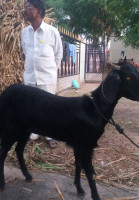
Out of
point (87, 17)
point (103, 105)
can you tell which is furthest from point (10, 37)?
point (87, 17)

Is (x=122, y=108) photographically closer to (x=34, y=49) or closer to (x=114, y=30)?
(x=34, y=49)

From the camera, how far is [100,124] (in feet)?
8.04

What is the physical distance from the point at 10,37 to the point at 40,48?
5.14ft

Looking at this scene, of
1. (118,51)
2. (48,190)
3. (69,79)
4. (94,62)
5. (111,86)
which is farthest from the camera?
(118,51)

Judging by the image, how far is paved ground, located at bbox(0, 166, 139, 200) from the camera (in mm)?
2703

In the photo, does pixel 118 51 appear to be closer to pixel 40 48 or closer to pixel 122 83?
pixel 40 48

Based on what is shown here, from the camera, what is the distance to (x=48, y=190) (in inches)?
111

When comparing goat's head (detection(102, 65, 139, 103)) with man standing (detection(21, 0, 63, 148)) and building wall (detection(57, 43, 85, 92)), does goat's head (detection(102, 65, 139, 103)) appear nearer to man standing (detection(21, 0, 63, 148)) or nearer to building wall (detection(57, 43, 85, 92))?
man standing (detection(21, 0, 63, 148))

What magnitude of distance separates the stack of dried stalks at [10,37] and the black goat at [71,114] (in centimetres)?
226

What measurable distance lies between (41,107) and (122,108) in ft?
16.5

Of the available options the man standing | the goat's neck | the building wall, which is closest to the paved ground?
the goat's neck

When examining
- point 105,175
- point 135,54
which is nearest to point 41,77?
point 105,175

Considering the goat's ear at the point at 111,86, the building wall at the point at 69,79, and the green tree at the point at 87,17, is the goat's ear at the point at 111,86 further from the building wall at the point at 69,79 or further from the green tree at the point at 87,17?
the green tree at the point at 87,17

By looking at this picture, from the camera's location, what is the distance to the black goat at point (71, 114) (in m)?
2.40
